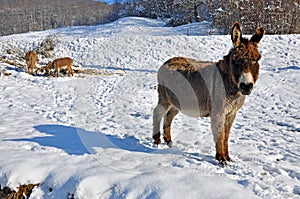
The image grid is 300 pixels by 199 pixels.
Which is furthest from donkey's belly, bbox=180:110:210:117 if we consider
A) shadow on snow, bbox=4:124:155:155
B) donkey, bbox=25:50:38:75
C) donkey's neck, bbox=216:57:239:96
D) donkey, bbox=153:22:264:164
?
donkey, bbox=25:50:38:75

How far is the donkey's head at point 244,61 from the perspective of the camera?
312 centimetres

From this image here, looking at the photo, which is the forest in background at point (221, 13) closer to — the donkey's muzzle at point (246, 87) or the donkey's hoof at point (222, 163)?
the donkey's hoof at point (222, 163)

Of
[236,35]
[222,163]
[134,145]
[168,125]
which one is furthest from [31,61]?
[236,35]

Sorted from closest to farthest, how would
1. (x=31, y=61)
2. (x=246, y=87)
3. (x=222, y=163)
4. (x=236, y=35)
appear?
(x=246, y=87) → (x=236, y=35) → (x=222, y=163) → (x=31, y=61)

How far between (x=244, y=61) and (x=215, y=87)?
2.41ft

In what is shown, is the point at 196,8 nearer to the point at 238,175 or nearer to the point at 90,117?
the point at 90,117

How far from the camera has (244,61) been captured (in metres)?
3.16

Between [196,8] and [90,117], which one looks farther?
[196,8]

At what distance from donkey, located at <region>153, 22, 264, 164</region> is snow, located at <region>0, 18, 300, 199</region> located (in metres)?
0.56

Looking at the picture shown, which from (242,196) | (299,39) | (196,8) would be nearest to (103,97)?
(242,196)

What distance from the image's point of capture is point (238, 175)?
348 centimetres

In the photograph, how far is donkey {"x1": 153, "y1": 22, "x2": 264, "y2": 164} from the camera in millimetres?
3211

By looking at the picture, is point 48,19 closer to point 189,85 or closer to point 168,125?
point 168,125

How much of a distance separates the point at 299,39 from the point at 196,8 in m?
20.0
